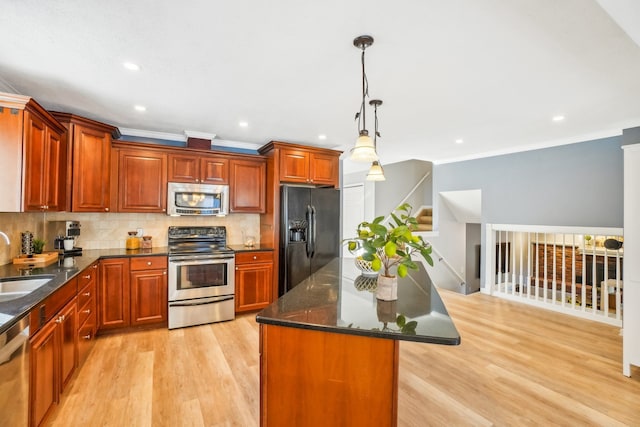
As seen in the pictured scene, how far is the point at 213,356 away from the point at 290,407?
5.69 ft

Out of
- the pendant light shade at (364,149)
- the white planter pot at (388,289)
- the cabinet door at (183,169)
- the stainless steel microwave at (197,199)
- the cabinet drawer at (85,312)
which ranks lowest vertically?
the cabinet drawer at (85,312)

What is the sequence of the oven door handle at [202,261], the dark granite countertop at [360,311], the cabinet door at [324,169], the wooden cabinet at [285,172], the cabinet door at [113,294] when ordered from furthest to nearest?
the cabinet door at [324,169], the wooden cabinet at [285,172], the oven door handle at [202,261], the cabinet door at [113,294], the dark granite countertop at [360,311]

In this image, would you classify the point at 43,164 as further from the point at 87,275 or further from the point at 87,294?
the point at 87,294

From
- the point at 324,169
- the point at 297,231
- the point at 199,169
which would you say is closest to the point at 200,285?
the point at 297,231

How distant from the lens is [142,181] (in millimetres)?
3602

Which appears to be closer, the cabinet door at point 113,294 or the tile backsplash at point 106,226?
the tile backsplash at point 106,226

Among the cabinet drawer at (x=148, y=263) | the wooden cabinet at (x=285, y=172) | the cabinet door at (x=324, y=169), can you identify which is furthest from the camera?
the cabinet door at (x=324, y=169)

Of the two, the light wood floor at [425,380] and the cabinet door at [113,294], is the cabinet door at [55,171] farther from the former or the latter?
the light wood floor at [425,380]

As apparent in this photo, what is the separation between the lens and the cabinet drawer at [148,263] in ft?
10.8

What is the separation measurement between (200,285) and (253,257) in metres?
0.71

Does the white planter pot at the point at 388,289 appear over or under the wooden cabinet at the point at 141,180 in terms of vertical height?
under

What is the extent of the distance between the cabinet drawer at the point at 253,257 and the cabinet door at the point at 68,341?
1727 millimetres

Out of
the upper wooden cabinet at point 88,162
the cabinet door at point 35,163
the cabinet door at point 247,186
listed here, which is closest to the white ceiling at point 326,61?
the upper wooden cabinet at point 88,162

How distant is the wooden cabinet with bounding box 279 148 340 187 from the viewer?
160 inches
